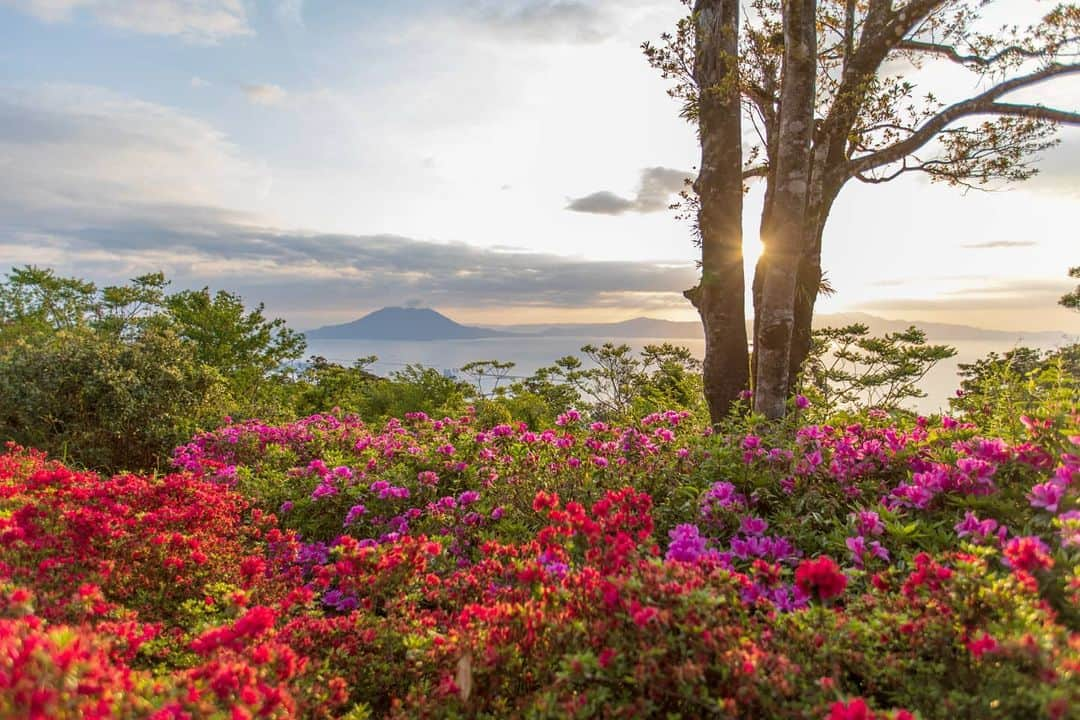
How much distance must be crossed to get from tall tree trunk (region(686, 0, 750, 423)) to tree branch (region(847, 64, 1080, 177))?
172 cm

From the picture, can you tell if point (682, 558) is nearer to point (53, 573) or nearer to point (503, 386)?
point (53, 573)

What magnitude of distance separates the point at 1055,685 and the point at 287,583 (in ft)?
10.8

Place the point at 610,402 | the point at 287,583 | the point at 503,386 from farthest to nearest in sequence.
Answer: the point at 503,386 → the point at 610,402 → the point at 287,583

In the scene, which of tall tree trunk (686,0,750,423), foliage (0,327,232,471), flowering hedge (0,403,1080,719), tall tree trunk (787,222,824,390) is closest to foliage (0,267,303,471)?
foliage (0,327,232,471)

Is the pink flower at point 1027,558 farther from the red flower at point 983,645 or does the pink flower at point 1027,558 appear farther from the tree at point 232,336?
the tree at point 232,336

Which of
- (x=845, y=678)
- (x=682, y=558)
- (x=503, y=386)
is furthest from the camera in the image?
(x=503, y=386)

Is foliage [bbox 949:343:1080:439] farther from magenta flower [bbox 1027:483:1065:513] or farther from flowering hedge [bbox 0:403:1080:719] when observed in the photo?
magenta flower [bbox 1027:483:1065:513]

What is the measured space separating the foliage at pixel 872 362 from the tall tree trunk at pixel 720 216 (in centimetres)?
213

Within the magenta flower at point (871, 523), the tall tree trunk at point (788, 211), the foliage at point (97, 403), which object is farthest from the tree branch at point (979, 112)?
the foliage at point (97, 403)

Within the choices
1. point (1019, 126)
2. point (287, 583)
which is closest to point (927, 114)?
point (1019, 126)

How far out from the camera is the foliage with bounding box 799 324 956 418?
8263 mm

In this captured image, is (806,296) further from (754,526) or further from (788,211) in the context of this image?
(754,526)

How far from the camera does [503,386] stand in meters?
12.0

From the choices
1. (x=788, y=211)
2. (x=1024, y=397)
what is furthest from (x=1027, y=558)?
(x=788, y=211)
